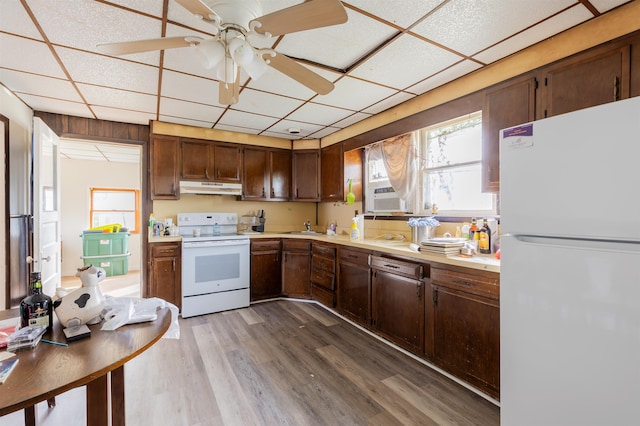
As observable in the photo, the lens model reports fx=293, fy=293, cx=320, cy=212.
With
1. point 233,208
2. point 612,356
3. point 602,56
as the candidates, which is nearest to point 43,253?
point 233,208

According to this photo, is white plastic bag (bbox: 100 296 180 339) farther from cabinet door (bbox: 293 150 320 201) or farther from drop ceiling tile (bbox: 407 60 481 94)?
cabinet door (bbox: 293 150 320 201)

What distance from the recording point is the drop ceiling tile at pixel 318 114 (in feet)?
10.1

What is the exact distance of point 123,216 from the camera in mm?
6129

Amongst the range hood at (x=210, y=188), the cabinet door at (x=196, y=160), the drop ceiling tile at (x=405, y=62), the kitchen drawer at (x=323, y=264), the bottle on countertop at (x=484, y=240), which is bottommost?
the kitchen drawer at (x=323, y=264)

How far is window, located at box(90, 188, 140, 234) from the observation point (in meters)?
5.88

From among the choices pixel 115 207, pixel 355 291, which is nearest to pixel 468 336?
pixel 355 291

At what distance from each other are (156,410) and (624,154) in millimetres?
2647

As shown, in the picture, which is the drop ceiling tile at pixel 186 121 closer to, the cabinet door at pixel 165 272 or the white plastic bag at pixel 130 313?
the cabinet door at pixel 165 272

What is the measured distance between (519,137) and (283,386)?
2.09 metres

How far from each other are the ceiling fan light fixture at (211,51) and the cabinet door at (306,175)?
296 cm

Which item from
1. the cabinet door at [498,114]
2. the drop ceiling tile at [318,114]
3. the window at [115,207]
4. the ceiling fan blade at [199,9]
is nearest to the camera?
the ceiling fan blade at [199,9]

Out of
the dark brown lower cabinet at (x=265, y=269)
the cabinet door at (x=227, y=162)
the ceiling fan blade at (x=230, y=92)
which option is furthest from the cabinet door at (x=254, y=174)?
the ceiling fan blade at (x=230, y=92)

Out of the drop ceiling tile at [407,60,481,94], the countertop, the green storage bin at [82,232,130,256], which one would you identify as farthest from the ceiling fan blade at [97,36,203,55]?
the green storage bin at [82,232,130,256]

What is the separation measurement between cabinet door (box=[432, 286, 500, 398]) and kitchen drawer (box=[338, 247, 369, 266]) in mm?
862
